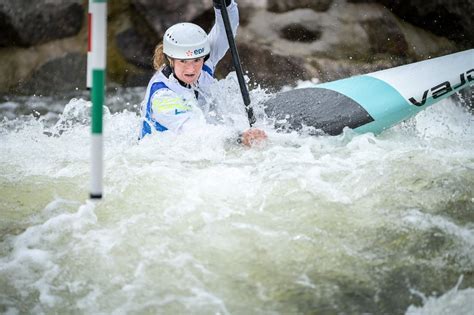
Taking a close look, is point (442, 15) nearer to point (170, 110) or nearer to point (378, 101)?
point (378, 101)

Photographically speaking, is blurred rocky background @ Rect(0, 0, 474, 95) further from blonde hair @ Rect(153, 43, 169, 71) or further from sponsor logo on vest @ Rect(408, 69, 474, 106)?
blonde hair @ Rect(153, 43, 169, 71)

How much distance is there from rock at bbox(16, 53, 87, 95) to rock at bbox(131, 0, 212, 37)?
2.64ft

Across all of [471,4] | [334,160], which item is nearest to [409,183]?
[334,160]

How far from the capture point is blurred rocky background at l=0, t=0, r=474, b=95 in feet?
21.1

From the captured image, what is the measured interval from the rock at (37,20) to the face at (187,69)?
310 centimetres

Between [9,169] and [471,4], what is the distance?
4744mm

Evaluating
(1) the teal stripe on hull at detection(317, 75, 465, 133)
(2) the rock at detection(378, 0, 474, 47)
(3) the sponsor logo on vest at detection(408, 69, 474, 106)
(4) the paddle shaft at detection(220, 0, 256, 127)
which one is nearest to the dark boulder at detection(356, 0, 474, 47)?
(2) the rock at detection(378, 0, 474, 47)

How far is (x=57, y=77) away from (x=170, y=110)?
3356 millimetres

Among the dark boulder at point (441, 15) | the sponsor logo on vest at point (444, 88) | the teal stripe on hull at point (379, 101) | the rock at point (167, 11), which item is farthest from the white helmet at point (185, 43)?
the dark boulder at point (441, 15)

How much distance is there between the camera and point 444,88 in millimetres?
4809

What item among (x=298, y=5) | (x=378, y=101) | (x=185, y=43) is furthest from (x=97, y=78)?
(x=298, y=5)

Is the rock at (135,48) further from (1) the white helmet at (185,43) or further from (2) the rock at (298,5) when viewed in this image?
(1) the white helmet at (185,43)

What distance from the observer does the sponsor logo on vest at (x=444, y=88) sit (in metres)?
4.72

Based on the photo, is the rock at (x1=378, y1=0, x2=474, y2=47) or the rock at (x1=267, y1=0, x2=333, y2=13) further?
the rock at (x1=267, y1=0, x2=333, y2=13)
